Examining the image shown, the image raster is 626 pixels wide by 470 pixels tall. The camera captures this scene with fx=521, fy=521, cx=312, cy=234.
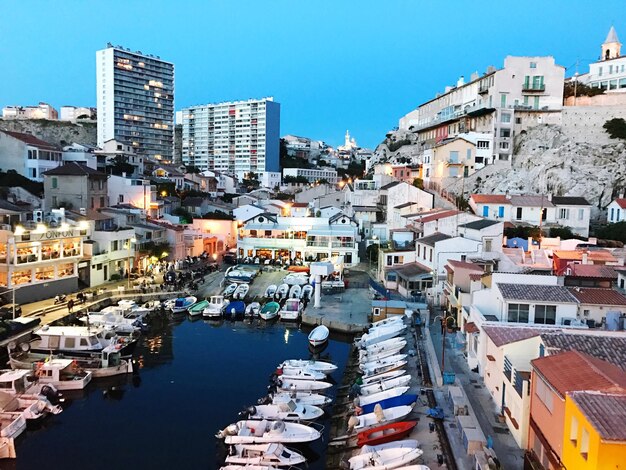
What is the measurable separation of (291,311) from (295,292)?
387 centimetres

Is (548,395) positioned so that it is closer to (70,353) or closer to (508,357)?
(508,357)

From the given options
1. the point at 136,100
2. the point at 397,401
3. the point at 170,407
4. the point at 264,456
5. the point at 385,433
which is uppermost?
the point at 136,100

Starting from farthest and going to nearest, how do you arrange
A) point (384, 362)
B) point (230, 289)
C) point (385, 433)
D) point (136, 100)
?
point (136, 100), point (230, 289), point (384, 362), point (385, 433)

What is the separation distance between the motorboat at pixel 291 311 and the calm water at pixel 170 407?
2.57 metres

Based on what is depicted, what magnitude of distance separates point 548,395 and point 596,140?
→ 51.3m

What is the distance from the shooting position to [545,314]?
20.3 meters

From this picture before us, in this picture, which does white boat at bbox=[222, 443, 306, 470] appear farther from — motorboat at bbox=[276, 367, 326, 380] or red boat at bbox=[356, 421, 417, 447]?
motorboat at bbox=[276, 367, 326, 380]

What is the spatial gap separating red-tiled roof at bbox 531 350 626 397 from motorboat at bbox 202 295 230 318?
24541 mm

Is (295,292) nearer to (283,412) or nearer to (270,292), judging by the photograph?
(270,292)

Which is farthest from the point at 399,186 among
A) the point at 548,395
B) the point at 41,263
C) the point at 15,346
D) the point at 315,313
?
the point at 548,395

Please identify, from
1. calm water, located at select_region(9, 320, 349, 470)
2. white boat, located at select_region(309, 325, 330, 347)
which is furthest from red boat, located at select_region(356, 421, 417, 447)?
white boat, located at select_region(309, 325, 330, 347)

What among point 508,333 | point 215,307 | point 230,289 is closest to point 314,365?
point 508,333

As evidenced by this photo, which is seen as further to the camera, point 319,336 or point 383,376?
point 319,336

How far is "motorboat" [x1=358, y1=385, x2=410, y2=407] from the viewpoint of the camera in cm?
1891
